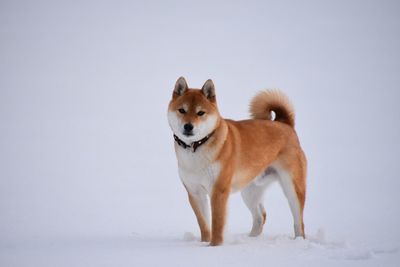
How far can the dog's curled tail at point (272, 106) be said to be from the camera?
8039 millimetres

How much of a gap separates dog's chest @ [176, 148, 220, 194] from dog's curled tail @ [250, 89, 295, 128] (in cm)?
239

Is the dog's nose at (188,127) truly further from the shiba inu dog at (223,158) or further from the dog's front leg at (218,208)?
the dog's front leg at (218,208)

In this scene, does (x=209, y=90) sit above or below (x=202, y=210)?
above

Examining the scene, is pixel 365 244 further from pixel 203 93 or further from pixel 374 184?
pixel 374 184

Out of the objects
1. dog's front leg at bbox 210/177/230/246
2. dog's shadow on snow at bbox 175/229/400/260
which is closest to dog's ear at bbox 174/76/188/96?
dog's front leg at bbox 210/177/230/246

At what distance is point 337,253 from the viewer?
498 centimetres

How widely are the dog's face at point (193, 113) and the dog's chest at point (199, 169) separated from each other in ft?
0.70

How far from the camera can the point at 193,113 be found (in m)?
6.15

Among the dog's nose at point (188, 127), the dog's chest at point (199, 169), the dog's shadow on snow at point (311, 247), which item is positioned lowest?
the dog's shadow on snow at point (311, 247)

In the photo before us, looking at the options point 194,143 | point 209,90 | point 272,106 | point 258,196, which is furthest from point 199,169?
point 272,106

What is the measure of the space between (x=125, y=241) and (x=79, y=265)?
5.71ft

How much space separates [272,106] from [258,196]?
1683 millimetres

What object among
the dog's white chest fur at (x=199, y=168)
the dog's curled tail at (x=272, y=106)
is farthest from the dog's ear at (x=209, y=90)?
the dog's curled tail at (x=272, y=106)

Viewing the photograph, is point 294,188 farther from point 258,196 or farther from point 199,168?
point 199,168
